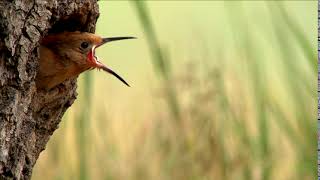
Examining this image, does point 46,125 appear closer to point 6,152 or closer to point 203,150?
point 6,152

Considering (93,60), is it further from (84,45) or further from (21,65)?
(21,65)

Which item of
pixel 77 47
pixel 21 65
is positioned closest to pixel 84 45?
pixel 77 47

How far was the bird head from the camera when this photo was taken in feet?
8.25

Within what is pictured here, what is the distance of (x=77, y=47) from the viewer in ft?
8.29

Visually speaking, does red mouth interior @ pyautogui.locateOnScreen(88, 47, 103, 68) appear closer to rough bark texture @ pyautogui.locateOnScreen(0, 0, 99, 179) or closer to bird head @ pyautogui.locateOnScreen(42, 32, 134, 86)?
bird head @ pyautogui.locateOnScreen(42, 32, 134, 86)

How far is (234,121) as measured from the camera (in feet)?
11.1

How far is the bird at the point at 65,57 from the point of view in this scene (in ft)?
8.13

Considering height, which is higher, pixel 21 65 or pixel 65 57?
pixel 21 65

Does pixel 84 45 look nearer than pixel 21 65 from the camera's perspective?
No

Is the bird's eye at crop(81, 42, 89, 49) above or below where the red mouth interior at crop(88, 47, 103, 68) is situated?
above

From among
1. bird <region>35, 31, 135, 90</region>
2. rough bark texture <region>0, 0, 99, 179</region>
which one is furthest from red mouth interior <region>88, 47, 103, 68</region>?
rough bark texture <region>0, 0, 99, 179</region>

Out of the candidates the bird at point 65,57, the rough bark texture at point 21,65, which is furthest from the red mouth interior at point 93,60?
the rough bark texture at point 21,65

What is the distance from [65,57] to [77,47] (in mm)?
46

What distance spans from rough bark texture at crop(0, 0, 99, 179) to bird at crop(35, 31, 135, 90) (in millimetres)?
40
